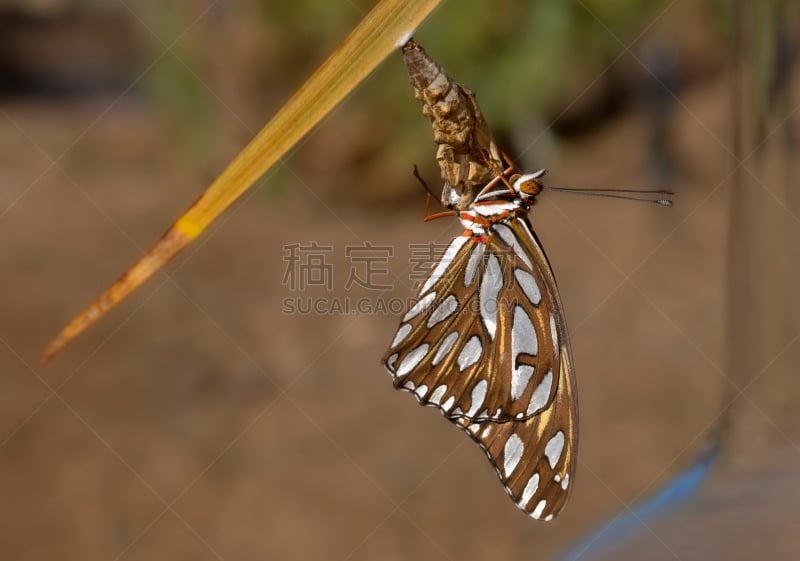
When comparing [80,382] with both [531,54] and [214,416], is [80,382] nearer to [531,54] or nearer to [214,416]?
[214,416]

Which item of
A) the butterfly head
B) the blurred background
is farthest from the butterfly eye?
the blurred background

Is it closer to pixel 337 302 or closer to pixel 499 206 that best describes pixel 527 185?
pixel 499 206

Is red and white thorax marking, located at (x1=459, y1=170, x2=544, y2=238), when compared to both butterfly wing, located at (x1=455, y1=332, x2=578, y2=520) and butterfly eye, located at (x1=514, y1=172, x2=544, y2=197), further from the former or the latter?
butterfly wing, located at (x1=455, y1=332, x2=578, y2=520)

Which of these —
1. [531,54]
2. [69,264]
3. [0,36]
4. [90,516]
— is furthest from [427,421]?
[0,36]

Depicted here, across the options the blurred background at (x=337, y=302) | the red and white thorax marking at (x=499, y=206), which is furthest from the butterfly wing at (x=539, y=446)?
the blurred background at (x=337, y=302)

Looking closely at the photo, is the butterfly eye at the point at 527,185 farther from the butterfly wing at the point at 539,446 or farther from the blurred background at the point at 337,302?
the blurred background at the point at 337,302

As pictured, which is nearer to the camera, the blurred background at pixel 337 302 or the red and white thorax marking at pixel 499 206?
the red and white thorax marking at pixel 499 206

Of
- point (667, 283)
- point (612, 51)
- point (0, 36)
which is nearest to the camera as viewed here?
point (667, 283)
